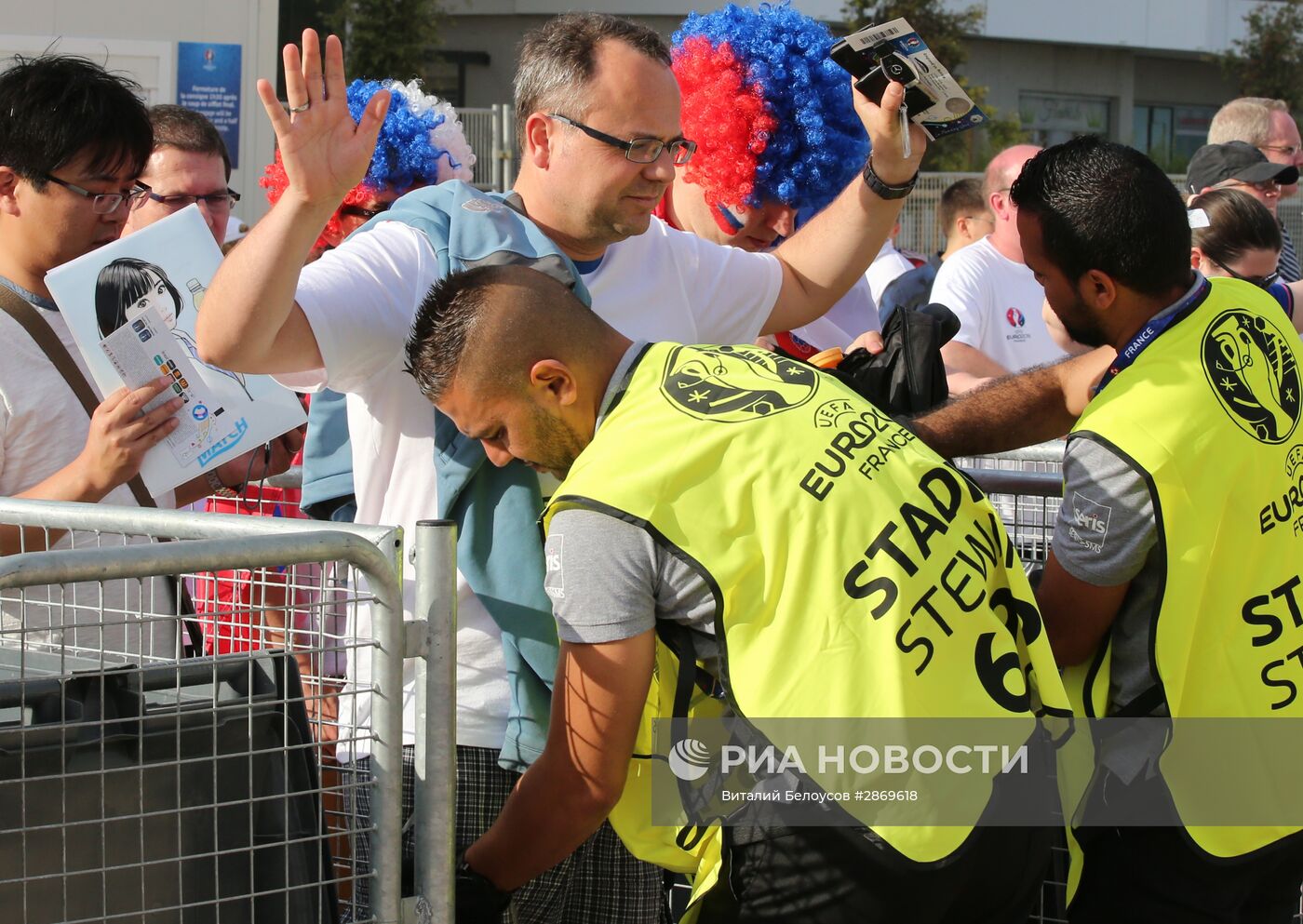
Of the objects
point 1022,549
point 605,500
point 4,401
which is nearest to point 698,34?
point 1022,549

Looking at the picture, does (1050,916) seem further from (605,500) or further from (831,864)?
(605,500)

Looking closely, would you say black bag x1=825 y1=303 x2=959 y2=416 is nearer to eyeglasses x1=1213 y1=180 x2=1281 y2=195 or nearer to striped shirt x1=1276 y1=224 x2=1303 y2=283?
eyeglasses x1=1213 y1=180 x2=1281 y2=195

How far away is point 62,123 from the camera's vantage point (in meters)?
2.87

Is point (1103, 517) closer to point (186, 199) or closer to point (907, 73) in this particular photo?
point (907, 73)

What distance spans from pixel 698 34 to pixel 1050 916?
2626 mm

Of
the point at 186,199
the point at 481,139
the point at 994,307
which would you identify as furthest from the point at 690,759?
the point at 481,139

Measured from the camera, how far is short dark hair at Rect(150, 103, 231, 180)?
4102mm

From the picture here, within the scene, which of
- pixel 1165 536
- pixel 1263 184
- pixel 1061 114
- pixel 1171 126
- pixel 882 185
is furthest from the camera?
pixel 1171 126

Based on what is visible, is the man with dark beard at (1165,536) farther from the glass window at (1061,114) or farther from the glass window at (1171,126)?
the glass window at (1171,126)

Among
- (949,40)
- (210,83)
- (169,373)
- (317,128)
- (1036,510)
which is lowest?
(1036,510)

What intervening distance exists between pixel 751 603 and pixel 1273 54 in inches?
1073

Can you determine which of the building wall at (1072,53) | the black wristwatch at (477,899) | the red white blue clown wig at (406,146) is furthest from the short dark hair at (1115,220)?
the building wall at (1072,53)

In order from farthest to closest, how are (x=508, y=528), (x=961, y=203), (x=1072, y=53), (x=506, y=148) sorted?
(x=1072, y=53) < (x=506, y=148) < (x=961, y=203) < (x=508, y=528)

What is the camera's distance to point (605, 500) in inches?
73.0
